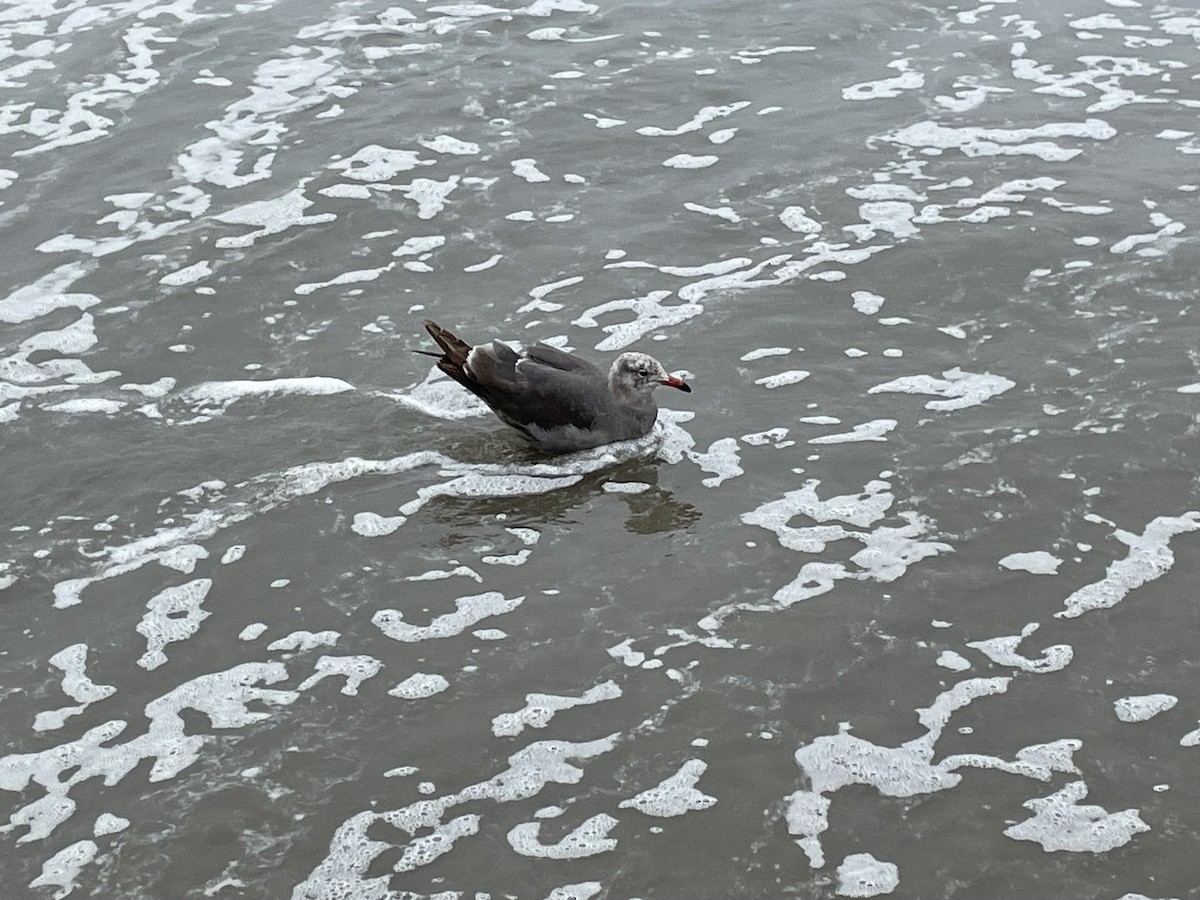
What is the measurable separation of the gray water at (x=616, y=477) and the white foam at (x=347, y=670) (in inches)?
1.3

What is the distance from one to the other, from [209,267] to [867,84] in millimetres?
7526

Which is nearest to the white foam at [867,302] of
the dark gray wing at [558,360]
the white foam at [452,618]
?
the dark gray wing at [558,360]

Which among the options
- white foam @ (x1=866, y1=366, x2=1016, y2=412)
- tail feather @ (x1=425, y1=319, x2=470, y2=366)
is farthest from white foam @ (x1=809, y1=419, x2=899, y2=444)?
tail feather @ (x1=425, y1=319, x2=470, y2=366)

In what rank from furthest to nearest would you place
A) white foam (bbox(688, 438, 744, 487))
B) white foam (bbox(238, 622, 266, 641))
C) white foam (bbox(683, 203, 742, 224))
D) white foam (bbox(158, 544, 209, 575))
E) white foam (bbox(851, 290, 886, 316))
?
white foam (bbox(683, 203, 742, 224)) → white foam (bbox(851, 290, 886, 316)) → white foam (bbox(688, 438, 744, 487)) → white foam (bbox(158, 544, 209, 575)) → white foam (bbox(238, 622, 266, 641))

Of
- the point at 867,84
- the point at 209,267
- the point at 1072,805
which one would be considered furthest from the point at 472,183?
the point at 1072,805

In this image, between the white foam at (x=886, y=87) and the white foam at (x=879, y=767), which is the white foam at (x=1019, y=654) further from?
the white foam at (x=886, y=87)

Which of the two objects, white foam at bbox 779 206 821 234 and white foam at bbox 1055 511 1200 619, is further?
white foam at bbox 779 206 821 234

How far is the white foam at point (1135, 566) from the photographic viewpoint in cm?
788

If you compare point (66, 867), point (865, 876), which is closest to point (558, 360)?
point (865, 876)

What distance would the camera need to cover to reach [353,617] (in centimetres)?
Answer: 809

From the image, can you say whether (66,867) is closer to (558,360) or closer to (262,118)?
(558,360)

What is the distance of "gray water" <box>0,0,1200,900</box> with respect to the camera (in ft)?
21.7

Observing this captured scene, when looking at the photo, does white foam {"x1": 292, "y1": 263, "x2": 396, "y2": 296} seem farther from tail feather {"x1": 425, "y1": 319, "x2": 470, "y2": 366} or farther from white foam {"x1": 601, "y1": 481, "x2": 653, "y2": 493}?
white foam {"x1": 601, "y1": 481, "x2": 653, "y2": 493}

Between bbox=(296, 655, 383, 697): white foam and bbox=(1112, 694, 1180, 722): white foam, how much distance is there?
156 inches
